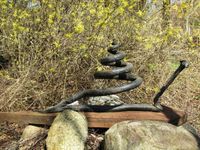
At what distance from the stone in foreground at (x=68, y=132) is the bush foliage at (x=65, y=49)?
49.9 inches

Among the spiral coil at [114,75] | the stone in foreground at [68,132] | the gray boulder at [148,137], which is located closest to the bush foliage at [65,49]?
the spiral coil at [114,75]

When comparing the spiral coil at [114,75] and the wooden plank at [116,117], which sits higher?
the spiral coil at [114,75]

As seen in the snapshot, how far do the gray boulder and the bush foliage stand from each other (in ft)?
5.55

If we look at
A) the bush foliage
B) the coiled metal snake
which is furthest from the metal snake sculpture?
the bush foliage

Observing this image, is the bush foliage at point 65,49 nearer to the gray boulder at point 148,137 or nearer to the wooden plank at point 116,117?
the wooden plank at point 116,117

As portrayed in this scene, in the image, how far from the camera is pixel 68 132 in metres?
4.11

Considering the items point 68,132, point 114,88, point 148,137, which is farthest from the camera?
point 114,88

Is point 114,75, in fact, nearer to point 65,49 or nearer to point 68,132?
point 68,132

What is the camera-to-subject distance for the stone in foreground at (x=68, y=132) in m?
4.04

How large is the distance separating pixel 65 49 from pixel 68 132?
1.85 metres

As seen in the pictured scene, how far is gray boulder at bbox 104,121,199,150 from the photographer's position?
3787 mm

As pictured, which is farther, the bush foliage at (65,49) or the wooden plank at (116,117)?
the bush foliage at (65,49)

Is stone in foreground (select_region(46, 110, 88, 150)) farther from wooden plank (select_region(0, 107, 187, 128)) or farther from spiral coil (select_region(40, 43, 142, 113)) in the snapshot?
spiral coil (select_region(40, 43, 142, 113))

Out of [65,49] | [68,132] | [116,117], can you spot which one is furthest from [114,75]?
[65,49]
